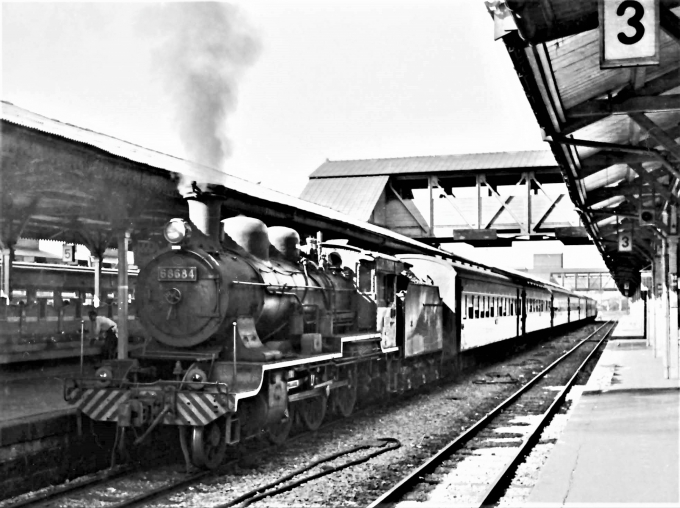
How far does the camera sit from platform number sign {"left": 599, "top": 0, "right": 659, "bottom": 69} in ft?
17.8

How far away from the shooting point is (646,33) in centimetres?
543

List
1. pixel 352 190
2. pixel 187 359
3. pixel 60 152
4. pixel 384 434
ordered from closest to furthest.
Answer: pixel 60 152 < pixel 187 359 < pixel 384 434 < pixel 352 190

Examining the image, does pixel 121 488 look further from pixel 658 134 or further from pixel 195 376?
pixel 658 134

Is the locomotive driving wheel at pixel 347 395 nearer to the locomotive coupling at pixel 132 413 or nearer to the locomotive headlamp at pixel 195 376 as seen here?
the locomotive headlamp at pixel 195 376

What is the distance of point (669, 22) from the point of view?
6.41 m

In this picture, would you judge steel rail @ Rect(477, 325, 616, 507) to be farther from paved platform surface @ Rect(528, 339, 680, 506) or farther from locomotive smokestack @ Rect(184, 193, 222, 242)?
locomotive smokestack @ Rect(184, 193, 222, 242)

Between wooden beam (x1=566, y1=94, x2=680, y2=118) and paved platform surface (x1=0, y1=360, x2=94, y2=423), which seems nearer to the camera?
wooden beam (x1=566, y1=94, x2=680, y2=118)

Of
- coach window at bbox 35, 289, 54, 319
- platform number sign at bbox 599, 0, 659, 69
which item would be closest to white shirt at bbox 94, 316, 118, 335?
coach window at bbox 35, 289, 54, 319

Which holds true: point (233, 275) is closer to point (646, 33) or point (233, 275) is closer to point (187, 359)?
point (187, 359)

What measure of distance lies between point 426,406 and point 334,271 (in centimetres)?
339

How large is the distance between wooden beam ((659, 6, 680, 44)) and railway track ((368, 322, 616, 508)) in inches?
177

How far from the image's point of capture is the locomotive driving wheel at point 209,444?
27.0 feet

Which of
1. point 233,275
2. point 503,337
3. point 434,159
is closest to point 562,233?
point 503,337

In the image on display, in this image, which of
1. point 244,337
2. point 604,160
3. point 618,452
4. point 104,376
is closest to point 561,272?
point 604,160
